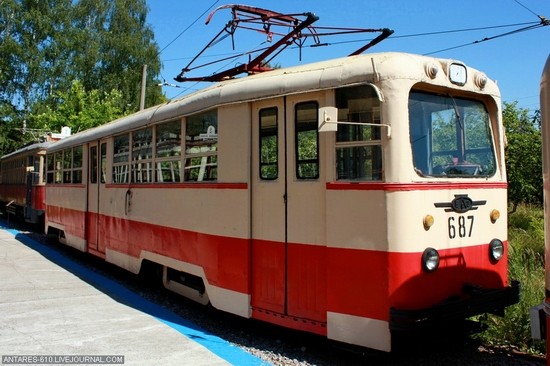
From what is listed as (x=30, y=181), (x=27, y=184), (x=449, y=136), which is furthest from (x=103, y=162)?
(x=27, y=184)

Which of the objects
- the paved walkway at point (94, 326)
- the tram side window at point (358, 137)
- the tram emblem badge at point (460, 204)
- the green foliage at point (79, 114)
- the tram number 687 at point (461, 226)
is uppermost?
the green foliage at point (79, 114)

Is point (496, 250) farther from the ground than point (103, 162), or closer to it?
closer to it

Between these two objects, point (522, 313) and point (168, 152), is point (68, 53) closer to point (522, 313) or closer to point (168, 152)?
point (168, 152)

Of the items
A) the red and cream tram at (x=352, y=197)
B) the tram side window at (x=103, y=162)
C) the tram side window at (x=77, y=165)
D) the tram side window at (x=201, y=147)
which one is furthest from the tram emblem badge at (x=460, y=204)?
the tram side window at (x=77, y=165)

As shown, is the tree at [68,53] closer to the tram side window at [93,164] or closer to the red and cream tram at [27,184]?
the red and cream tram at [27,184]

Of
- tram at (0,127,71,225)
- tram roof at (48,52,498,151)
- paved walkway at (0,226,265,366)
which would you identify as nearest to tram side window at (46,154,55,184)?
tram at (0,127,71,225)

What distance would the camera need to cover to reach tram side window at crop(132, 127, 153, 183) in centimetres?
702

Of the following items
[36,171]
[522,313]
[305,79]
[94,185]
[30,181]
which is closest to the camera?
[305,79]

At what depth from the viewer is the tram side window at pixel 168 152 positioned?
245 inches

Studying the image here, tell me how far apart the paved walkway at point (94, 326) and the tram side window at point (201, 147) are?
69.8 inches

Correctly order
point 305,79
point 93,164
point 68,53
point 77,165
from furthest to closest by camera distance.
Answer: point 68,53 → point 77,165 → point 93,164 → point 305,79

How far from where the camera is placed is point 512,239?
898cm

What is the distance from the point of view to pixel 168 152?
6457 mm

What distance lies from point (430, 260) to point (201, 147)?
2.92 m
